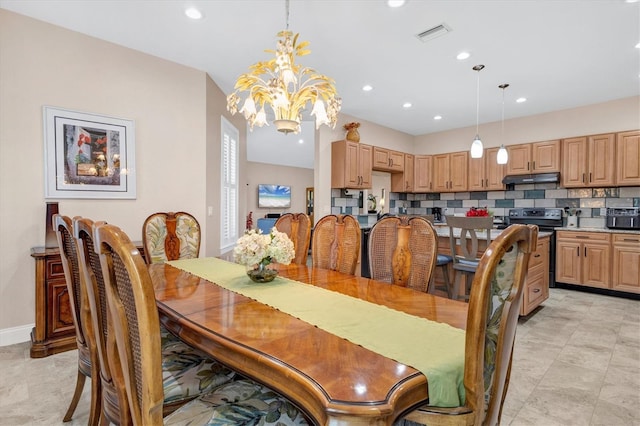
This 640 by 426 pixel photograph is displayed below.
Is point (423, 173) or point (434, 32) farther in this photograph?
point (423, 173)

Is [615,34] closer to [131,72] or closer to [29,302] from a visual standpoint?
[131,72]

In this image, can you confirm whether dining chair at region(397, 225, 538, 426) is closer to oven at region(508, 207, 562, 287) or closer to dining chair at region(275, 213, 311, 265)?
dining chair at region(275, 213, 311, 265)

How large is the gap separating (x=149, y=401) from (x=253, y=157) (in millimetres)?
9969

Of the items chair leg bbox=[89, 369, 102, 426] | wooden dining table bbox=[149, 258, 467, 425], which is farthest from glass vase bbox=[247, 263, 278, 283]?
chair leg bbox=[89, 369, 102, 426]

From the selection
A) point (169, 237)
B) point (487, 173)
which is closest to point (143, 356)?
point (169, 237)

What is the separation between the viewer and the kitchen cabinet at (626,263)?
161 inches

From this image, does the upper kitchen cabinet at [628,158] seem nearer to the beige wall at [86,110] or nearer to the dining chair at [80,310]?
the beige wall at [86,110]

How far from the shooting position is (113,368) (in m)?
1.08

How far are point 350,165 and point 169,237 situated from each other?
10.3 feet

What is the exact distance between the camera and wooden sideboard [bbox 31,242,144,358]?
98.0 inches

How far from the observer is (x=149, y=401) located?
2.70 feet

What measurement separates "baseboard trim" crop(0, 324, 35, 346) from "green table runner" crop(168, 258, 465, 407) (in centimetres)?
228

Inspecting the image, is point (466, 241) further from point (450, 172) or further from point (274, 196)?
point (274, 196)

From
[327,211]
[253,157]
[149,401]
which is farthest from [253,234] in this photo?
[253,157]
